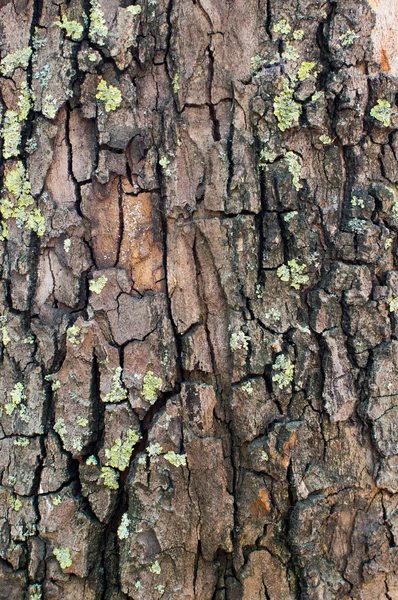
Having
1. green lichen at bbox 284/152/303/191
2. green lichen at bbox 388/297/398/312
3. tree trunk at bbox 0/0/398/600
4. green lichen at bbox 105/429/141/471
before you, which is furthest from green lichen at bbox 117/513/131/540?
green lichen at bbox 284/152/303/191

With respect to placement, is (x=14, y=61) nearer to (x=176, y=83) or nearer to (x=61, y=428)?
(x=176, y=83)

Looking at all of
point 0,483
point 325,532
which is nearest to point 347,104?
point 325,532

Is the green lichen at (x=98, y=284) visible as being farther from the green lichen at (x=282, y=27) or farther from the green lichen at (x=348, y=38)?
the green lichen at (x=348, y=38)

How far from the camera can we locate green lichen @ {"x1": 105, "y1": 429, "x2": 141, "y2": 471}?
Result: 181 centimetres

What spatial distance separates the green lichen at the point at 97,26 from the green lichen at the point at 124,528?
5.28 ft

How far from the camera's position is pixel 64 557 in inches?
71.5

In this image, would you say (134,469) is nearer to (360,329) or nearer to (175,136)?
(360,329)

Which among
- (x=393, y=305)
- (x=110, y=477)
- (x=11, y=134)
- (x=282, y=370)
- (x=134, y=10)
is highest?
(x=134, y=10)

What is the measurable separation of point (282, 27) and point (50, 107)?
85 centimetres

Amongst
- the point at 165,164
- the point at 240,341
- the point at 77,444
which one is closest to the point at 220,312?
the point at 240,341

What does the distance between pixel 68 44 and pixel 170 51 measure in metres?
0.36

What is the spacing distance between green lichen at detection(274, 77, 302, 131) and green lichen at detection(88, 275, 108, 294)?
79cm

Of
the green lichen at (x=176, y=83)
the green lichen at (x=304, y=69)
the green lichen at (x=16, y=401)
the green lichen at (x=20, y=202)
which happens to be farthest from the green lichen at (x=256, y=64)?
the green lichen at (x=16, y=401)

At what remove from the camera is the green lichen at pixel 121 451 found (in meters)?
1.81
